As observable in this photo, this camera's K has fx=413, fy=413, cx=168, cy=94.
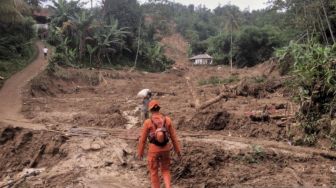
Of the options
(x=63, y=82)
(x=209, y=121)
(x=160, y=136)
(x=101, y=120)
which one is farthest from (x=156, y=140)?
(x=63, y=82)

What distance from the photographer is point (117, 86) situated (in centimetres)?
2522

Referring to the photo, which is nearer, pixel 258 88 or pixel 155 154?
pixel 155 154

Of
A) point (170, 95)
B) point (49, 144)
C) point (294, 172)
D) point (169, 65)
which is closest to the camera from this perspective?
point (294, 172)

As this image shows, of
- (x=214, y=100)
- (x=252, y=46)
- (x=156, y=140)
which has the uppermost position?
(x=252, y=46)

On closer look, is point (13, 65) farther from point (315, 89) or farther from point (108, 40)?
point (315, 89)

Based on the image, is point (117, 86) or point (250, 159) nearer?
point (250, 159)

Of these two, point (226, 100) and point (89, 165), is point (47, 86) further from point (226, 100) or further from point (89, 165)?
point (89, 165)

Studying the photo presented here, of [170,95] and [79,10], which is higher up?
[79,10]

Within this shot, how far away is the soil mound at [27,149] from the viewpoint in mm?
9508

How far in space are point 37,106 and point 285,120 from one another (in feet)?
32.5

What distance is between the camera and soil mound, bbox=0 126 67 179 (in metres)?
9.51

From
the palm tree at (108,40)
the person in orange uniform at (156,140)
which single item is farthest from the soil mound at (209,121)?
the palm tree at (108,40)

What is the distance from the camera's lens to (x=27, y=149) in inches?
414

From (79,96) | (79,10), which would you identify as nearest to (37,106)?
(79,96)
